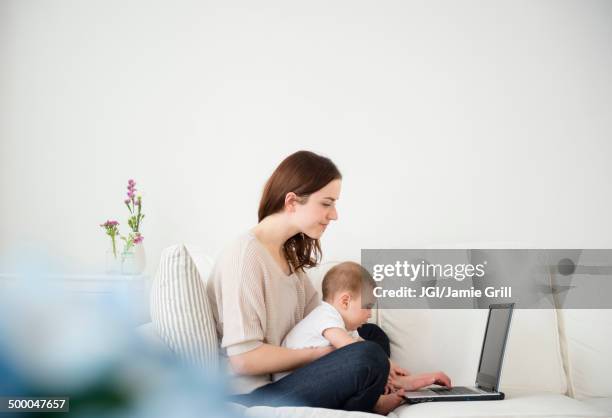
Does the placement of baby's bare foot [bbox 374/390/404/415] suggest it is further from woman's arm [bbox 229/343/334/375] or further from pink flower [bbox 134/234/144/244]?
pink flower [bbox 134/234/144/244]

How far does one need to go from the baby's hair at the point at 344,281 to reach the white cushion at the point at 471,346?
0.32m

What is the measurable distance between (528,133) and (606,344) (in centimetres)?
107

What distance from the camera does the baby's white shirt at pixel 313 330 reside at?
5.24ft

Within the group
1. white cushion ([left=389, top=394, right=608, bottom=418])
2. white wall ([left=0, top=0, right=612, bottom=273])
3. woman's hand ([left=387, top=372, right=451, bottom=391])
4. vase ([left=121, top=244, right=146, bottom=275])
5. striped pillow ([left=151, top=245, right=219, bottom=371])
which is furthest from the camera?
white wall ([left=0, top=0, right=612, bottom=273])

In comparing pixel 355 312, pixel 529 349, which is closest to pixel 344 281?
pixel 355 312

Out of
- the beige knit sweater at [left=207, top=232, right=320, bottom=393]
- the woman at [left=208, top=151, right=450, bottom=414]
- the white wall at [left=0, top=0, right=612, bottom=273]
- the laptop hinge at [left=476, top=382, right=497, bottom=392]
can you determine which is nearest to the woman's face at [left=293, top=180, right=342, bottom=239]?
the woman at [left=208, top=151, right=450, bottom=414]

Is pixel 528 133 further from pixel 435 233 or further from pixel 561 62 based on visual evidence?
pixel 435 233

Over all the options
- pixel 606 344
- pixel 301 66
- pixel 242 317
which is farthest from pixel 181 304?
pixel 301 66

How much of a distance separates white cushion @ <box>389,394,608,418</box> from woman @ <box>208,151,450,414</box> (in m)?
0.10

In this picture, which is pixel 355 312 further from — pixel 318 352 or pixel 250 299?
pixel 250 299

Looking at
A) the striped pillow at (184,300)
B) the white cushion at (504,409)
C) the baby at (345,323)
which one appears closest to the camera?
the striped pillow at (184,300)

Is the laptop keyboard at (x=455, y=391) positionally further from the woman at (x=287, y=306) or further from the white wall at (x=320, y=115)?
the white wall at (x=320, y=115)

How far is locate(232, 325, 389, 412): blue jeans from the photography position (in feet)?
4.58

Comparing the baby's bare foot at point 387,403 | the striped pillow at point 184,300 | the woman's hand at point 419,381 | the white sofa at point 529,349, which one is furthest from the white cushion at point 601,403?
the striped pillow at point 184,300
